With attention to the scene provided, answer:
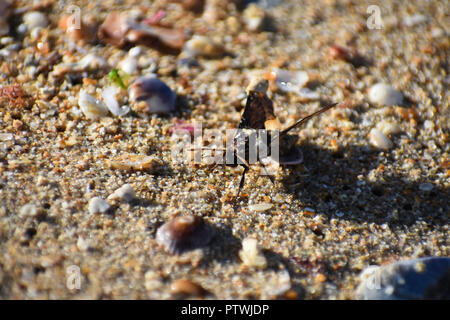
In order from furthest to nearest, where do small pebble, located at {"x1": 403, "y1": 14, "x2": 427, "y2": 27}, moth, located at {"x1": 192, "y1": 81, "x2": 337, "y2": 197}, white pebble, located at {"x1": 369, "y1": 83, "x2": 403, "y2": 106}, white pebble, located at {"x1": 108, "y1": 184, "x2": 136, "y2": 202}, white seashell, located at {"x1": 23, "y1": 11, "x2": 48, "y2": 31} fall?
small pebble, located at {"x1": 403, "y1": 14, "x2": 427, "y2": 27}
white seashell, located at {"x1": 23, "y1": 11, "x2": 48, "y2": 31}
white pebble, located at {"x1": 369, "y1": 83, "x2": 403, "y2": 106}
moth, located at {"x1": 192, "y1": 81, "x2": 337, "y2": 197}
white pebble, located at {"x1": 108, "y1": 184, "x2": 136, "y2": 202}

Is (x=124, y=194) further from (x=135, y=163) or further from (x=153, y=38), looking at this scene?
(x=153, y=38)

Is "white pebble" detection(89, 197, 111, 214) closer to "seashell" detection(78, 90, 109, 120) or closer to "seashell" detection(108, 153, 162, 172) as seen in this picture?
"seashell" detection(108, 153, 162, 172)

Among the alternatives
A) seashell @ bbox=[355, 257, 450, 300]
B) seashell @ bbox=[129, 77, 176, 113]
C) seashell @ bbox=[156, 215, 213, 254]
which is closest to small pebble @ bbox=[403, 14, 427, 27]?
seashell @ bbox=[129, 77, 176, 113]

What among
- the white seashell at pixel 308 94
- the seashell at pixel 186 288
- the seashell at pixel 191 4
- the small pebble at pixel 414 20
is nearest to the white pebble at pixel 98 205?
the seashell at pixel 186 288

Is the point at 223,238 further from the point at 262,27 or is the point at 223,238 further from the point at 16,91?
the point at 262,27

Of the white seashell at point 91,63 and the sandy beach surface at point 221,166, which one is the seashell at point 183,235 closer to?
the sandy beach surface at point 221,166

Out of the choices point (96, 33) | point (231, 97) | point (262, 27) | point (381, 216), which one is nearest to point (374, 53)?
point (262, 27)

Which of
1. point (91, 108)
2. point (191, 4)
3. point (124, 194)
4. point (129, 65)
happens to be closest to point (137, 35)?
point (129, 65)
